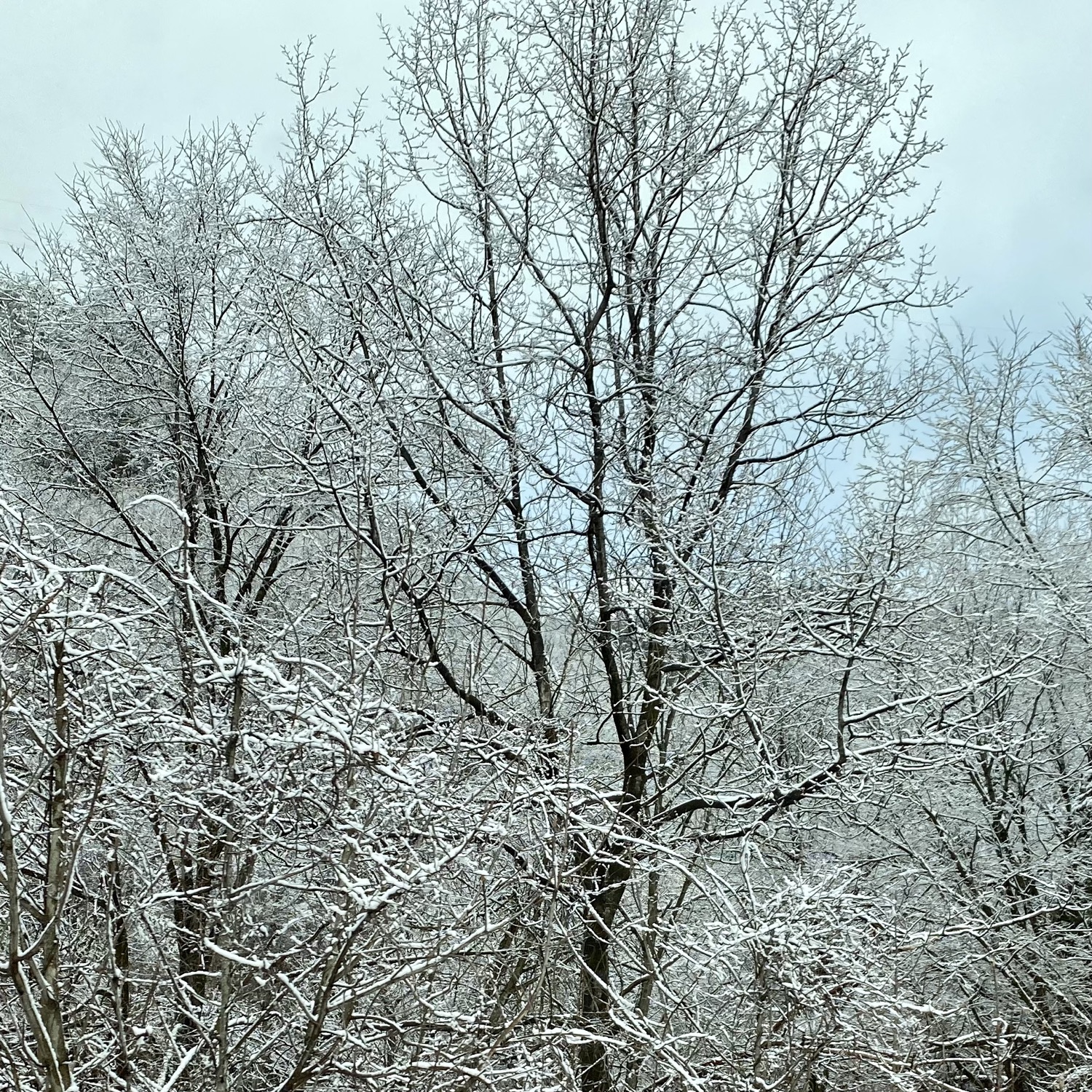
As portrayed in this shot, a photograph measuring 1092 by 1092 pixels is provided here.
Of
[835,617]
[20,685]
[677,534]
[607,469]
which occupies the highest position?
[607,469]

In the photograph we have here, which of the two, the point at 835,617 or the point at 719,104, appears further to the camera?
the point at 719,104

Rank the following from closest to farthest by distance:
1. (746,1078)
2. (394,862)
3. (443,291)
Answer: (394,862), (746,1078), (443,291)

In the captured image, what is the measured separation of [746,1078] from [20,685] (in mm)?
2908

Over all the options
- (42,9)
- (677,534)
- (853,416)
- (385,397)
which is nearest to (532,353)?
(385,397)

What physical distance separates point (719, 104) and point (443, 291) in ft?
9.92

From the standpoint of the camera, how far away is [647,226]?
357 inches

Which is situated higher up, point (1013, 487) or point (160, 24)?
point (160, 24)

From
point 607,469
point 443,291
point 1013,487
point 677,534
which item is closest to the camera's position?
point 677,534

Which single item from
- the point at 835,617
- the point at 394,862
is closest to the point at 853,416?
the point at 835,617

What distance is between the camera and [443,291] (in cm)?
864

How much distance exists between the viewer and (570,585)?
819cm

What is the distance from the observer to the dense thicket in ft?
10.9

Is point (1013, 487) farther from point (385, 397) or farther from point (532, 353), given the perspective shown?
point (385, 397)

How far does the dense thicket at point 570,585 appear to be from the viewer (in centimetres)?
331
